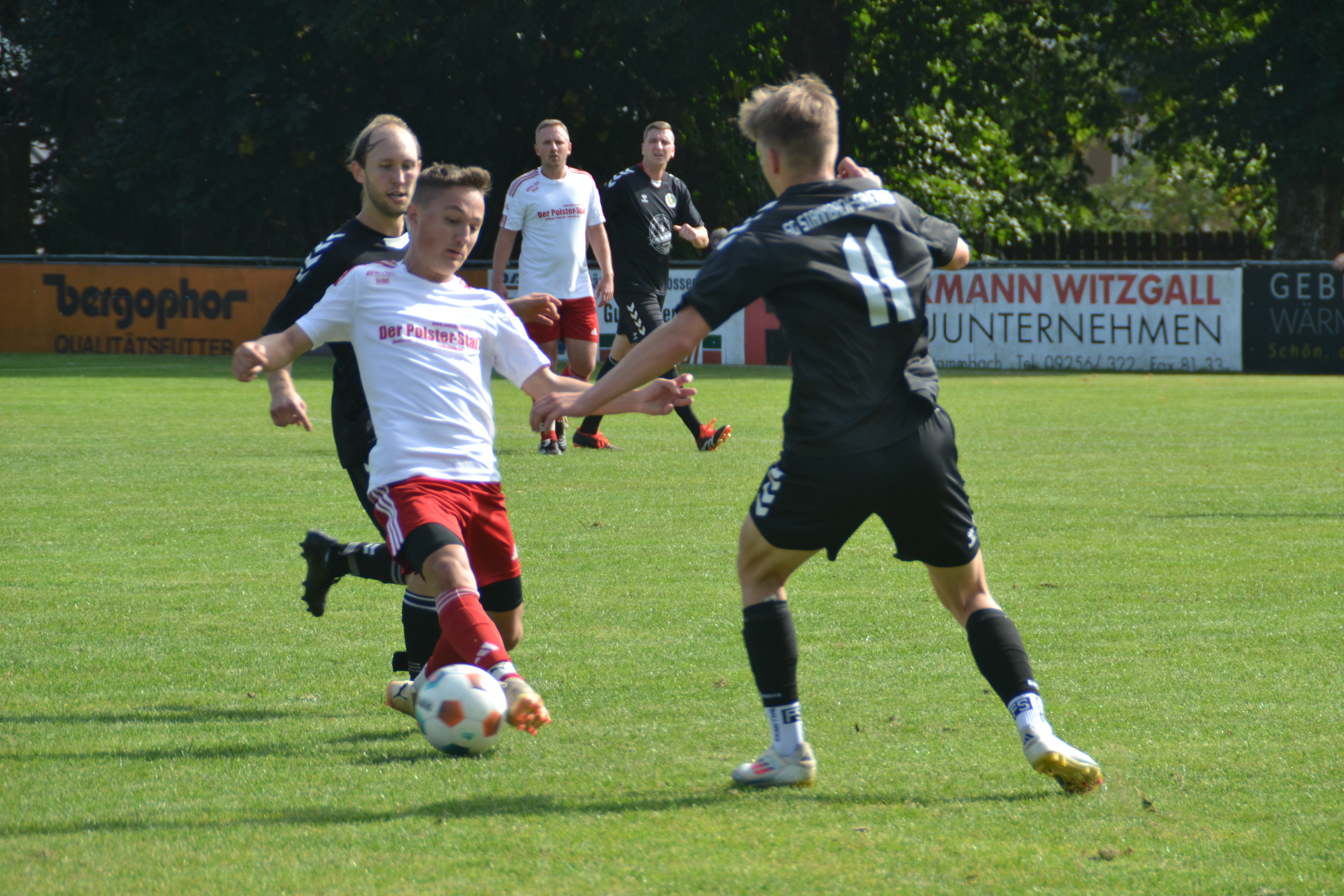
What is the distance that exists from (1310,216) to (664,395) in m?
27.3

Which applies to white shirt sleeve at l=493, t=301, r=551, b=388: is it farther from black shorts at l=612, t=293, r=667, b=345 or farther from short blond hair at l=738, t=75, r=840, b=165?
black shorts at l=612, t=293, r=667, b=345

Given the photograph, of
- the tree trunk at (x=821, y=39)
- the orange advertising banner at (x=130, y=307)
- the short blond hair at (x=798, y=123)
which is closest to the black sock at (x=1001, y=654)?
the short blond hair at (x=798, y=123)

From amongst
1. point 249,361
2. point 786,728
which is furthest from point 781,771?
point 249,361

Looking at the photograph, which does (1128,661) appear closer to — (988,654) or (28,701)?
(988,654)

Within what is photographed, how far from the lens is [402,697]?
478cm

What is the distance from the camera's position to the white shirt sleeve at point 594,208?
12.2 metres

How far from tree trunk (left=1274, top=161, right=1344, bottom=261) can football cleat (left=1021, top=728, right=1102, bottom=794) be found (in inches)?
1051

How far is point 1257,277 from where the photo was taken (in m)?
22.8

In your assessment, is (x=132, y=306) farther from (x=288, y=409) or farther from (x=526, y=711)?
(x=526, y=711)

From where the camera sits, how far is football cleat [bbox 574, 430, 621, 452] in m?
12.5

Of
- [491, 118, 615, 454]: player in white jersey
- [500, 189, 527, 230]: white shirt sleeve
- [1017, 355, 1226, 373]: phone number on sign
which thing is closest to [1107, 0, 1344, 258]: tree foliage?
[1017, 355, 1226, 373]: phone number on sign

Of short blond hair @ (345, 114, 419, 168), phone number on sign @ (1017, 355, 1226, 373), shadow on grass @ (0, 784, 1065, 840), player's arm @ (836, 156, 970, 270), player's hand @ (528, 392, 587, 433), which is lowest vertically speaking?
shadow on grass @ (0, 784, 1065, 840)

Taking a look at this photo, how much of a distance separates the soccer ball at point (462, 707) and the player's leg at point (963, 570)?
1.15 m

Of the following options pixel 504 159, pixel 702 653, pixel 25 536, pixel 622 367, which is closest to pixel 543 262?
pixel 25 536
